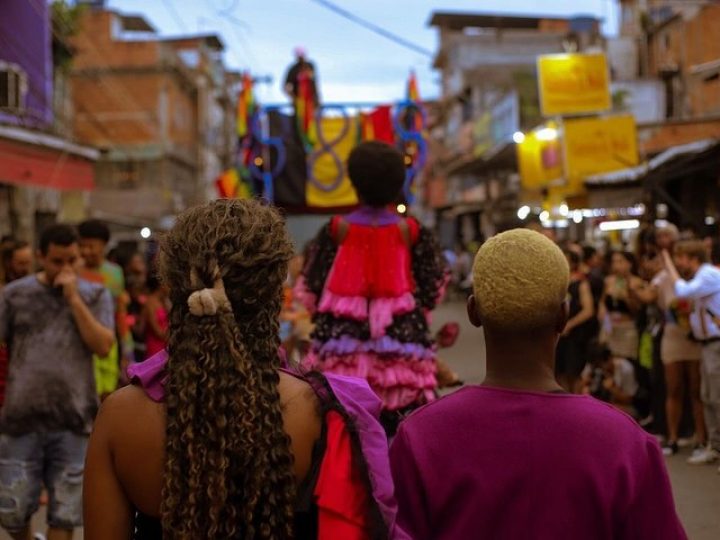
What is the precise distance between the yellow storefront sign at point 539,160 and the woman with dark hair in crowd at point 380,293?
17.9 m

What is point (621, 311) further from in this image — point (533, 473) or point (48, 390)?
point (533, 473)

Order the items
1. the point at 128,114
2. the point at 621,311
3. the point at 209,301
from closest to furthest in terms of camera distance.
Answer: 1. the point at 209,301
2. the point at 621,311
3. the point at 128,114

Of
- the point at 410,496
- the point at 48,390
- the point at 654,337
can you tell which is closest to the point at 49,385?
the point at 48,390

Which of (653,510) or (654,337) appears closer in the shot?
(653,510)

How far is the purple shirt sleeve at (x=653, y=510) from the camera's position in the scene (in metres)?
2.08

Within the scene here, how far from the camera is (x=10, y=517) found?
452 cm

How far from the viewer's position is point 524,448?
84.3 inches

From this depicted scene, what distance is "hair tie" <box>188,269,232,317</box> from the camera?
7.18 feet

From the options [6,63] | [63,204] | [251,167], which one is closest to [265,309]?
[251,167]

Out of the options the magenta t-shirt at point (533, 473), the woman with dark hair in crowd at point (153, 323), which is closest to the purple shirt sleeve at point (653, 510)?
the magenta t-shirt at point (533, 473)

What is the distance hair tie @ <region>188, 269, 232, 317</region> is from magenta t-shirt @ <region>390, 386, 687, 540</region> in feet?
1.68

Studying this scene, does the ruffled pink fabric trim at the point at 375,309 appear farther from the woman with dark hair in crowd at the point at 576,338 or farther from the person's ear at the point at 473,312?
the woman with dark hair in crowd at the point at 576,338

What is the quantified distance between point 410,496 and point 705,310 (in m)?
5.77

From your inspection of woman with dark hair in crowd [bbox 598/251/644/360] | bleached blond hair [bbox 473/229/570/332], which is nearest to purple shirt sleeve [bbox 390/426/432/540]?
bleached blond hair [bbox 473/229/570/332]
